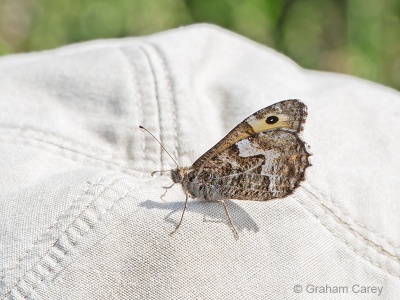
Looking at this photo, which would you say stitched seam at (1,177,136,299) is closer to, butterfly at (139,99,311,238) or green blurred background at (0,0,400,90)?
butterfly at (139,99,311,238)

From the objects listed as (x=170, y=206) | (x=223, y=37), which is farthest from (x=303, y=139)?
(x=223, y=37)

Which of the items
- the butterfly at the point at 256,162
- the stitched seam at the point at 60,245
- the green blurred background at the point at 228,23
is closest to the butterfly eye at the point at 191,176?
the butterfly at the point at 256,162

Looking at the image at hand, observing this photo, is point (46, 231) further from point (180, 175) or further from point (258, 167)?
point (258, 167)

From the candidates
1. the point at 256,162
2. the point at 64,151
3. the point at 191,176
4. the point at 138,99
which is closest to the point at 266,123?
the point at 256,162

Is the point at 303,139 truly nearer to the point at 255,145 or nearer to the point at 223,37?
the point at 255,145

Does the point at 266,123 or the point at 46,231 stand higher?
the point at 266,123
